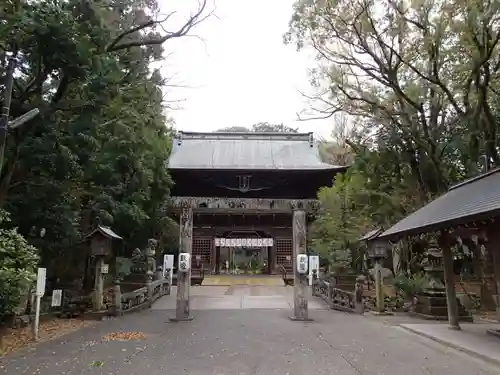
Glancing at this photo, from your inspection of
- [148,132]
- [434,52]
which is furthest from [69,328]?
[434,52]

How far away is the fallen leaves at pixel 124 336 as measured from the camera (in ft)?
29.5

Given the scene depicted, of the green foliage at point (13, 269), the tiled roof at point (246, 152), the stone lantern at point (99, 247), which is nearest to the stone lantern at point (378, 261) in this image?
the tiled roof at point (246, 152)

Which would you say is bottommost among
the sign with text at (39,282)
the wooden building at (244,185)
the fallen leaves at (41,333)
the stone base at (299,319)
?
the fallen leaves at (41,333)

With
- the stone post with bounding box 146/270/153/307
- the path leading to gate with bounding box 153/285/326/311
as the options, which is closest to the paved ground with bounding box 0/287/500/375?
the path leading to gate with bounding box 153/285/326/311

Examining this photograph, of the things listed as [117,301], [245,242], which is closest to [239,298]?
[117,301]

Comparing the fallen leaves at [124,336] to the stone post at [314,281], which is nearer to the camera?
the fallen leaves at [124,336]

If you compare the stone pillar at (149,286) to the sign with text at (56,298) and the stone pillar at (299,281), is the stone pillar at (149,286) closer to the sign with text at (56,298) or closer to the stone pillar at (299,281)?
the sign with text at (56,298)

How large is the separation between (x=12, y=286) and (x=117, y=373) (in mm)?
3250

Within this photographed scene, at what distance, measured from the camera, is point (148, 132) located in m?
19.4

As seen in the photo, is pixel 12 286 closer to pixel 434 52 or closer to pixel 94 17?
pixel 94 17

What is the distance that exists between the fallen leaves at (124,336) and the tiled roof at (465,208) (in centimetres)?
651

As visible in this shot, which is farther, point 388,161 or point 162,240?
point 162,240

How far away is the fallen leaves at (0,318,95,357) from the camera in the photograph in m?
8.31

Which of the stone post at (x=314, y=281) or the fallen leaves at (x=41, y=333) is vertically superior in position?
the stone post at (x=314, y=281)
